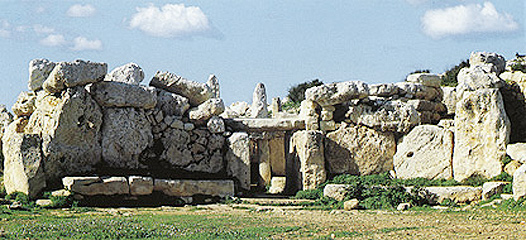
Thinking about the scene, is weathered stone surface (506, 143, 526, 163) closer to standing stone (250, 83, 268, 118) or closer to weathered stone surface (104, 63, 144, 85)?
weathered stone surface (104, 63, 144, 85)

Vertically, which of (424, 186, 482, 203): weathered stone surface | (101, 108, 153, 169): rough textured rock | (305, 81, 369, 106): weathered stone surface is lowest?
(424, 186, 482, 203): weathered stone surface

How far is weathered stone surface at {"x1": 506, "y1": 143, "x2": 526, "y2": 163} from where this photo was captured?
15.5m

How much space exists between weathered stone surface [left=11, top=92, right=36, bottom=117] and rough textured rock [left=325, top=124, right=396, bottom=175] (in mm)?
8842

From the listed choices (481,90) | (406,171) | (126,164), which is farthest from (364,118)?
(126,164)

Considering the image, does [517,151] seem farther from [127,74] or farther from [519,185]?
[127,74]

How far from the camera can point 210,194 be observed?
733 inches

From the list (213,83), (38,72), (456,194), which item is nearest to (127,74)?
(38,72)

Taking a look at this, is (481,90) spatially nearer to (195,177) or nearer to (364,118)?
(364,118)

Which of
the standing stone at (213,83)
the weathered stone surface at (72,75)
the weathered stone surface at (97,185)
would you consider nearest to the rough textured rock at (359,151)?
the weathered stone surface at (97,185)

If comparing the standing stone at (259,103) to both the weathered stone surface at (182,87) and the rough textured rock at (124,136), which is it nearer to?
the weathered stone surface at (182,87)

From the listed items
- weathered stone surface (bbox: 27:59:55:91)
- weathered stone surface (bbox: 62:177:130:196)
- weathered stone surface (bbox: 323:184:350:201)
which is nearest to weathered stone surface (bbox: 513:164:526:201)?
weathered stone surface (bbox: 323:184:350:201)

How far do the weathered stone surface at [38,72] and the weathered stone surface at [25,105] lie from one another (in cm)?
35

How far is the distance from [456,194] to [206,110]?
765 cm

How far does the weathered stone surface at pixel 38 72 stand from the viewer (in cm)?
1898
